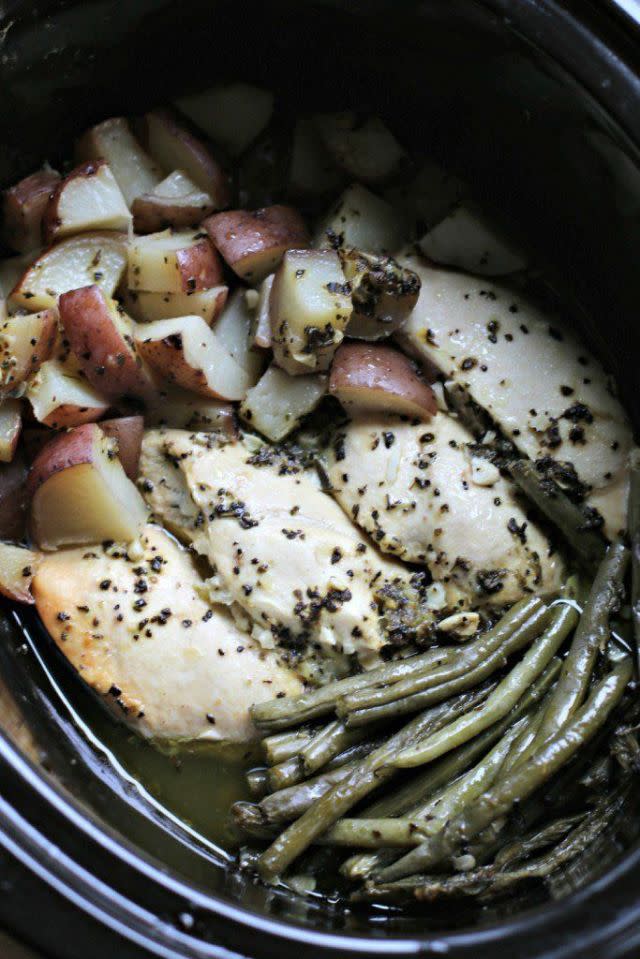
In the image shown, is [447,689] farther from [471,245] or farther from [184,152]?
[184,152]

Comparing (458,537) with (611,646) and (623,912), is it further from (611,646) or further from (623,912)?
(623,912)

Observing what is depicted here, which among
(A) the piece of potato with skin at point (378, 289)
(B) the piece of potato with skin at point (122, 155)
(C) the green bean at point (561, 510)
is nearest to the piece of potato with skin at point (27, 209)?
(B) the piece of potato with skin at point (122, 155)

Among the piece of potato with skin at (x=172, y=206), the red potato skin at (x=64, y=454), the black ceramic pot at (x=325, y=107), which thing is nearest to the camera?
the black ceramic pot at (x=325, y=107)

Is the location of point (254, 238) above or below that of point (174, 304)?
above

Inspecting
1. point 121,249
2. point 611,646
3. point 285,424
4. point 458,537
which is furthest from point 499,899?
point 121,249

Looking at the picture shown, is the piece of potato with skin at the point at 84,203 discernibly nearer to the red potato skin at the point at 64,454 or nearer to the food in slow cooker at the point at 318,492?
the food in slow cooker at the point at 318,492

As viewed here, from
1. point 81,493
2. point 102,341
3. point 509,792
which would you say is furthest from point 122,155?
point 509,792
